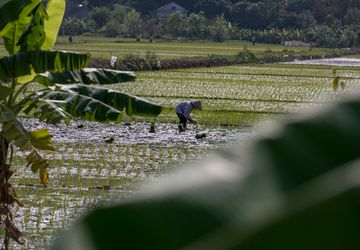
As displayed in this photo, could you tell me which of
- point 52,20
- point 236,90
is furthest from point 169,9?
point 52,20

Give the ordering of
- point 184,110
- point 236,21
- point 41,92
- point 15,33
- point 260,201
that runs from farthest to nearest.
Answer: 1. point 236,21
2. point 184,110
3. point 15,33
4. point 41,92
5. point 260,201

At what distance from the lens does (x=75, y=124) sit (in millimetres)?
13156

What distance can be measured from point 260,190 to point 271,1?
2259 inches

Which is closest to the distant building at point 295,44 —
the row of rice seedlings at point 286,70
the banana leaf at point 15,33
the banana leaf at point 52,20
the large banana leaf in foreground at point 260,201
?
the row of rice seedlings at point 286,70

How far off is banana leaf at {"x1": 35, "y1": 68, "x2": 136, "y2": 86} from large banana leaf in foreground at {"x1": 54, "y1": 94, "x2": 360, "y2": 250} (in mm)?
4904

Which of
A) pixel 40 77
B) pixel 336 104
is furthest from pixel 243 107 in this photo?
pixel 336 104

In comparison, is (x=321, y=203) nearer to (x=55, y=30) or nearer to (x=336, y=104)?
(x=336, y=104)

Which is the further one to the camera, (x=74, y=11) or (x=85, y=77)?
(x=74, y=11)

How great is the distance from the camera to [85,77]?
17.4 feet

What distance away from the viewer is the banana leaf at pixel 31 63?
16.1 feet

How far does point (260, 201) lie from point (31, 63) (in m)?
4.73

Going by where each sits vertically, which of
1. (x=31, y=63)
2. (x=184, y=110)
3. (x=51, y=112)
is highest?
(x=31, y=63)

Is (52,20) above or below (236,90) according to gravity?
above

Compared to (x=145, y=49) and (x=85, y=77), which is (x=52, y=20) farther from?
(x=145, y=49)
